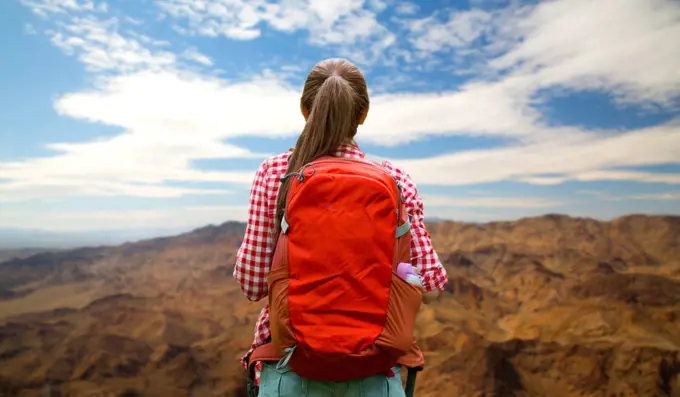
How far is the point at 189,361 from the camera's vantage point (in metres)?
7.34

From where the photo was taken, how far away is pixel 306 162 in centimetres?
131

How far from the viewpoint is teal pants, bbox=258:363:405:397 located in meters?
1.22

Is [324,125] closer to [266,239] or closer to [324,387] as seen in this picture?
[266,239]

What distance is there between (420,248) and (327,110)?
45 cm

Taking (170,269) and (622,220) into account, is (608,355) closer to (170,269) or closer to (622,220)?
(622,220)

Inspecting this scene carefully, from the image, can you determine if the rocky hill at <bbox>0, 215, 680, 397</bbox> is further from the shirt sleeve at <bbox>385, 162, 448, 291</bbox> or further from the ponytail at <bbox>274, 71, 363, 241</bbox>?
the ponytail at <bbox>274, 71, 363, 241</bbox>

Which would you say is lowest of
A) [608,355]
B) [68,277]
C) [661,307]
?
[608,355]

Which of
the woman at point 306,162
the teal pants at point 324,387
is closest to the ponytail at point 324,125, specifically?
the woman at point 306,162

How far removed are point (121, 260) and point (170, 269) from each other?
943mm

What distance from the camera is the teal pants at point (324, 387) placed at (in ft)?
4.01

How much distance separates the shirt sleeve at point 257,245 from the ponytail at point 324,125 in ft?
0.14

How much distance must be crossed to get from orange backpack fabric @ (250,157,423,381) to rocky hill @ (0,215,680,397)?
20.4 ft

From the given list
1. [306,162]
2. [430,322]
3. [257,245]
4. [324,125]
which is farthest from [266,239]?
[430,322]

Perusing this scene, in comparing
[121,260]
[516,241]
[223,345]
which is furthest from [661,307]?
[121,260]
